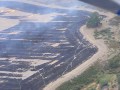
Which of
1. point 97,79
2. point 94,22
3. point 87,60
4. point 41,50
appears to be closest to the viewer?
point 97,79

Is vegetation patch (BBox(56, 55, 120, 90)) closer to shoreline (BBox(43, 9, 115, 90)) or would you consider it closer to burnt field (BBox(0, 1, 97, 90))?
shoreline (BBox(43, 9, 115, 90))

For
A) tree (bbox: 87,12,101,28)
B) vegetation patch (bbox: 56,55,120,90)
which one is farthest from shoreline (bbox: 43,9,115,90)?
tree (bbox: 87,12,101,28)

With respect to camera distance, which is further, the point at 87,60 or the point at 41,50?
the point at 41,50

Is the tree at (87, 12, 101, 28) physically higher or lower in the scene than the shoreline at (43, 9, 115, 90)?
higher

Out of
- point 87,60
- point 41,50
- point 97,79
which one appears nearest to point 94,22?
point 41,50

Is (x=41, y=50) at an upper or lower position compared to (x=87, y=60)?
lower

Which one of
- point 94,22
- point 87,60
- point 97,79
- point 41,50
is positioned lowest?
point 41,50

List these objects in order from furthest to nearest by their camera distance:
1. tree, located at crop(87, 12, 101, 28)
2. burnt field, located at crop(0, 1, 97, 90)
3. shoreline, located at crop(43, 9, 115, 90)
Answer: tree, located at crop(87, 12, 101, 28) → burnt field, located at crop(0, 1, 97, 90) → shoreline, located at crop(43, 9, 115, 90)

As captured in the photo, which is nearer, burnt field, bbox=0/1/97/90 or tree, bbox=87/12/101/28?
burnt field, bbox=0/1/97/90

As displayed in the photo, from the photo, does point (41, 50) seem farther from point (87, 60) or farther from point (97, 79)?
point (97, 79)
